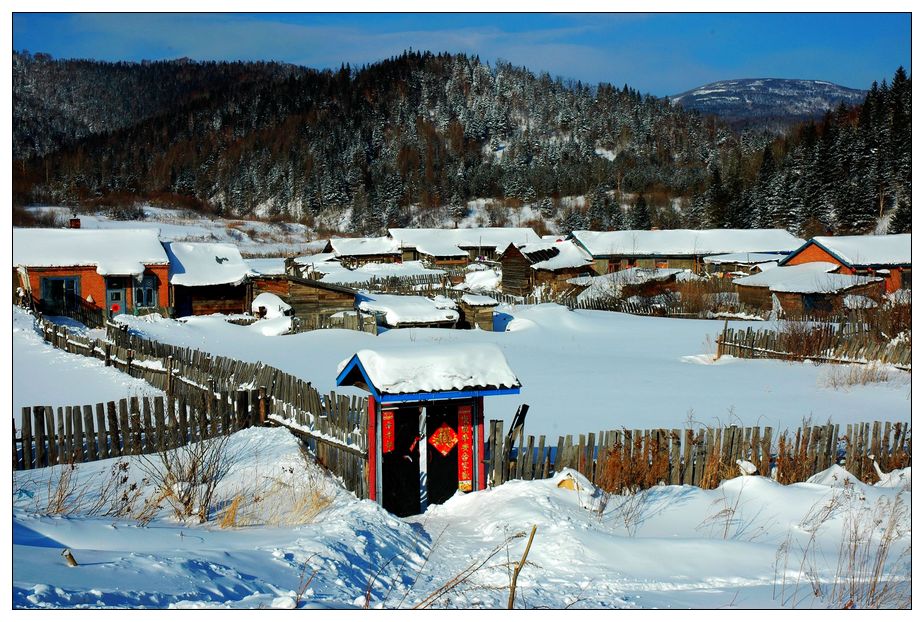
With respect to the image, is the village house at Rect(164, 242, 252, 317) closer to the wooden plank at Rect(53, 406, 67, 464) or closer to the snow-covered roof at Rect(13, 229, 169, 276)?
the snow-covered roof at Rect(13, 229, 169, 276)

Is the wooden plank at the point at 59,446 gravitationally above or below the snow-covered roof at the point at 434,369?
below

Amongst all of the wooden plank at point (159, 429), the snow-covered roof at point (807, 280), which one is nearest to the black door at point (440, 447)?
the wooden plank at point (159, 429)

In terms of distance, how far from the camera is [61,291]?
28203mm

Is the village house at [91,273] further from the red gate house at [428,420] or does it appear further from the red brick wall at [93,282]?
the red gate house at [428,420]

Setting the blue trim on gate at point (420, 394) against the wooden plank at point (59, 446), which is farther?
the wooden plank at point (59, 446)

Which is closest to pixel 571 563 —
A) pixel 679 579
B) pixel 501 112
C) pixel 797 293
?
pixel 679 579

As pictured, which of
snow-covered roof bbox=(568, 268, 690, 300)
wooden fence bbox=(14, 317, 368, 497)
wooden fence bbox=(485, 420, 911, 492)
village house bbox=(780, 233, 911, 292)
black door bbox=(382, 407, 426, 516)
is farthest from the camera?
snow-covered roof bbox=(568, 268, 690, 300)

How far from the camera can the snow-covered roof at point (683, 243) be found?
5238 centimetres

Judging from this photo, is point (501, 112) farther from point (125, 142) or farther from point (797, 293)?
point (797, 293)

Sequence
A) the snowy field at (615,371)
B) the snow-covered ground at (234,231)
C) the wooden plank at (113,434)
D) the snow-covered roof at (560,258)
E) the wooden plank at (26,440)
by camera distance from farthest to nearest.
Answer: the snow-covered ground at (234,231)
the snow-covered roof at (560,258)
the snowy field at (615,371)
the wooden plank at (113,434)
the wooden plank at (26,440)

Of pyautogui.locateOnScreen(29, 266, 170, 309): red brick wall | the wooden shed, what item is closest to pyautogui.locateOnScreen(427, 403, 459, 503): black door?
the wooden shed

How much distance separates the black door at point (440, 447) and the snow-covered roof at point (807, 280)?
2565cm

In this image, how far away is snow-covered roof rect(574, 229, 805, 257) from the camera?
5238cm

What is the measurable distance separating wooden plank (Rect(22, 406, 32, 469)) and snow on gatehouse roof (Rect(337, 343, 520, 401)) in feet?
16.6
